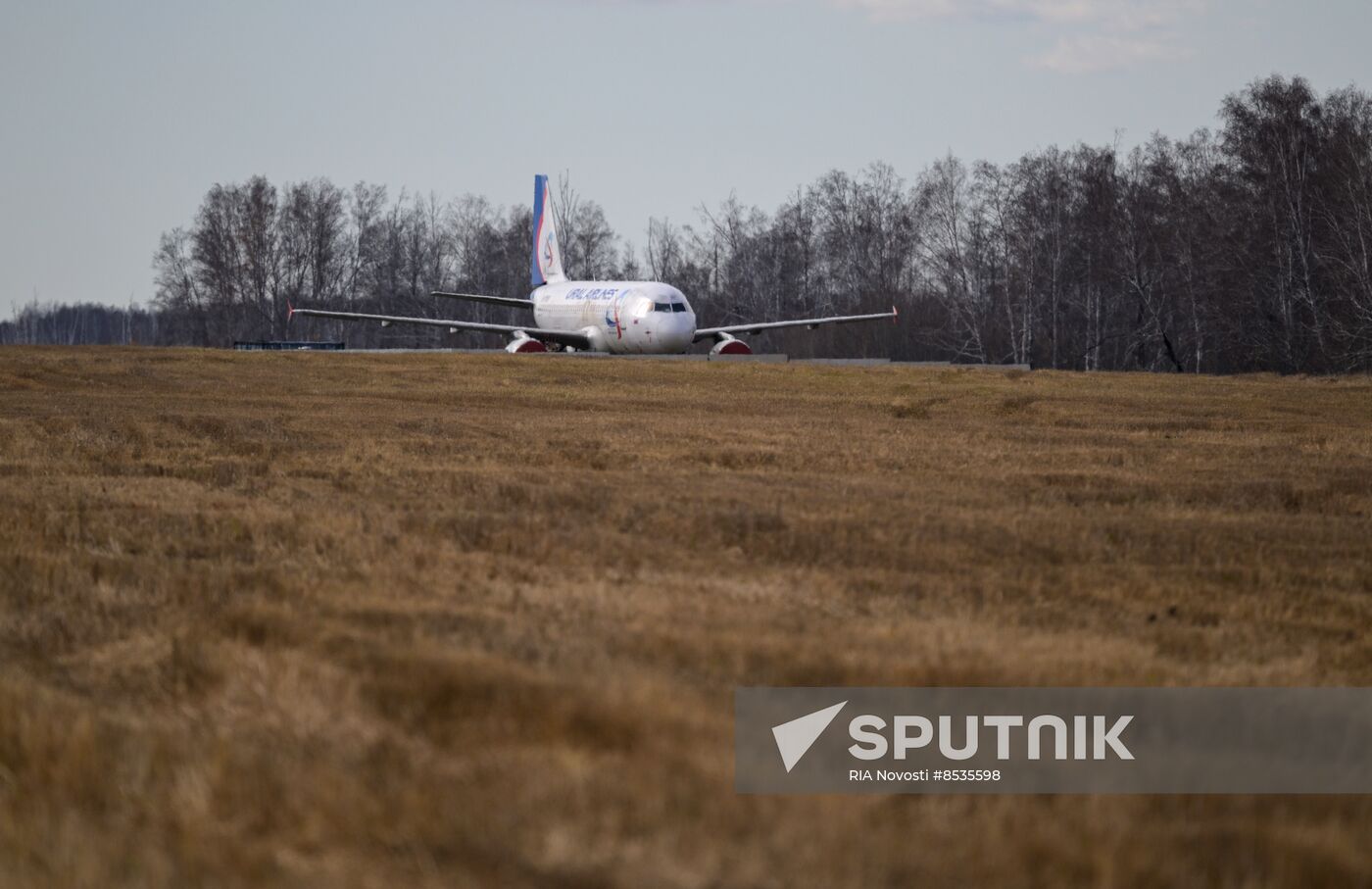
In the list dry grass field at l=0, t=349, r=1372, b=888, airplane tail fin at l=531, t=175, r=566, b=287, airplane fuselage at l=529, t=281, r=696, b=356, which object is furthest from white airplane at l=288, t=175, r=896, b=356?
dry grass field at l=0, t=349, r=1372, b=888

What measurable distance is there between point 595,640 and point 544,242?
52055mm

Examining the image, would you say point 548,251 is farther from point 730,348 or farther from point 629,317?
point 730,348

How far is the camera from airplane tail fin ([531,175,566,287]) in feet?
182

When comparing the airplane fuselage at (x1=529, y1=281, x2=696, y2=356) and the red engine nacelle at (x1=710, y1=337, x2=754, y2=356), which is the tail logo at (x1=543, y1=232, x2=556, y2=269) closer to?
the airplane fuselage at (x1=529, y1=281, x2=696, y2=356)

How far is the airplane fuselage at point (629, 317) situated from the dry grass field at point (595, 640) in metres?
31.8

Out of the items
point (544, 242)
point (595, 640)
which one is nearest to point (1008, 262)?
point (544, 242)

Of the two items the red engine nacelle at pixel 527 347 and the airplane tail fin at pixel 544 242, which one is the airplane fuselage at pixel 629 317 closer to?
the red engine nacelle at pixel 527 347

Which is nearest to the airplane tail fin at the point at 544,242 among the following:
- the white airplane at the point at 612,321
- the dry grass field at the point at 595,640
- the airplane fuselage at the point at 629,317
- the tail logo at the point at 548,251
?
the tail logo at the point at 548,251

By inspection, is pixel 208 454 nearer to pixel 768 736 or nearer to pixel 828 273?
pixel 768 736

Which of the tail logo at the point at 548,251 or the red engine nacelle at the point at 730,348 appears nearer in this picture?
the red engine nacelle at the point at 730,348

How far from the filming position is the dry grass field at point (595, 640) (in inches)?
132

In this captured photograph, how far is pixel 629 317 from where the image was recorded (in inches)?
1784

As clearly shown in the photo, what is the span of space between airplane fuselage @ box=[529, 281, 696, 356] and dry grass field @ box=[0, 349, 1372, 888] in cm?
3183

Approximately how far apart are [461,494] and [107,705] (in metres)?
5.02
